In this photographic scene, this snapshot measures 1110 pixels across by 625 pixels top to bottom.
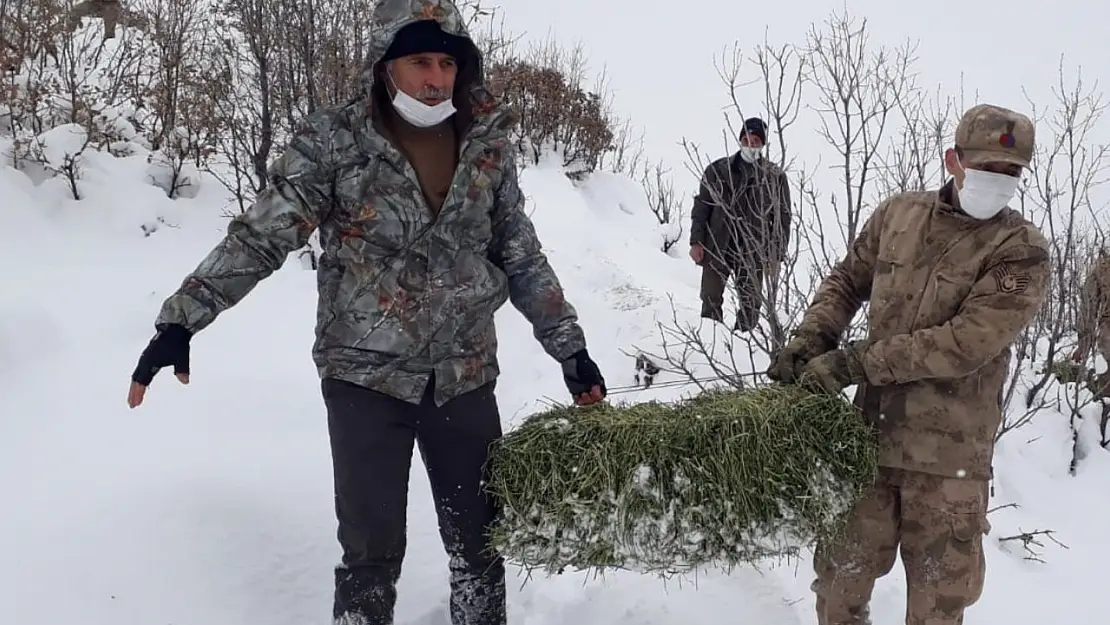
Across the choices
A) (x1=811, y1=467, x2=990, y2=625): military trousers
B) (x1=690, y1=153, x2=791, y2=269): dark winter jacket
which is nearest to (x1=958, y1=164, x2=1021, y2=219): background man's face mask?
(x1=811, y1=467, x2=990, y2=625): military trousers

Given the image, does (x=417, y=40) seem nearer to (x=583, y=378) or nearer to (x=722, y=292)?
(x=583, y=378)

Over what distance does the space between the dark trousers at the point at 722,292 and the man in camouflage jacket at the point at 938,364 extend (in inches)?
70.6

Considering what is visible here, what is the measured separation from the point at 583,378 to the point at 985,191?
44.2 inches

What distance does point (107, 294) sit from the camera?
A: 4.89 meters

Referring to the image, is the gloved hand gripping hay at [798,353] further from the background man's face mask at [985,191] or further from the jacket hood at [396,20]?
the jacket hood at [396,20]

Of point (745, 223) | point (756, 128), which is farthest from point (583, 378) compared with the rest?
point (756, 128)

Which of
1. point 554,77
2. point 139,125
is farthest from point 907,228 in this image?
point 554,77

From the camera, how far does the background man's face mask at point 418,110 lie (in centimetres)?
203

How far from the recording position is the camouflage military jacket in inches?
75.9

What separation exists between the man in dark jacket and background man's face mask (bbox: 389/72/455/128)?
1804 mm

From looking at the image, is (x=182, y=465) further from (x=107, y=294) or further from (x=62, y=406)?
(x=107, y=294)

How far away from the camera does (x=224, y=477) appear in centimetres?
301

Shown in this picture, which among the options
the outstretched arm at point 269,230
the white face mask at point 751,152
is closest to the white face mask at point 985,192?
the outstretched arm at point 269,230

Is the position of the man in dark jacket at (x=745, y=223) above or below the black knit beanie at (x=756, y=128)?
below
